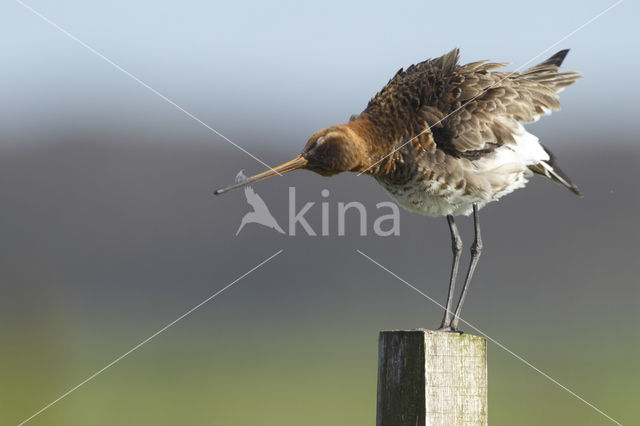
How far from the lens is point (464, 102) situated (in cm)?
830

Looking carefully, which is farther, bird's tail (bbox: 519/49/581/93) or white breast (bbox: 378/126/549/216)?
bird's tail (bbox: 519/49/581/93)

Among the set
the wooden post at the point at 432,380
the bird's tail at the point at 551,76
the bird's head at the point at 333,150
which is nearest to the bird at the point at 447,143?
the bird's head at the point at 333,150

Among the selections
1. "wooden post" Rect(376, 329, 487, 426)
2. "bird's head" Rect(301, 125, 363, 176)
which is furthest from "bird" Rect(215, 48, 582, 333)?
"wooden post" Rect(376, 329, 487, 426)

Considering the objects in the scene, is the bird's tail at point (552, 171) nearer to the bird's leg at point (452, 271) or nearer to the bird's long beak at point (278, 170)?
the bird's leg at point (452, 271)

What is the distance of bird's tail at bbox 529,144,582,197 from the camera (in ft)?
28.0

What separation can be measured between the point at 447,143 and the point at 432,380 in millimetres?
3077

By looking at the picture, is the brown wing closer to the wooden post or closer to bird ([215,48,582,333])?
bird ([215,48,582,333])

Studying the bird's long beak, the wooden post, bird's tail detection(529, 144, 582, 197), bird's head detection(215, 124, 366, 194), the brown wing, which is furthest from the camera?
bird's tail detection(529, 144, 582, 197)

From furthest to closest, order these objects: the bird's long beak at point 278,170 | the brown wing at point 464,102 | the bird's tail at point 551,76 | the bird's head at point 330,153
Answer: the bird's tail at point 551,76 < the brown wing at point 464,102 < the bird's head at point 330,153 < the bird's long beak at point 278,170

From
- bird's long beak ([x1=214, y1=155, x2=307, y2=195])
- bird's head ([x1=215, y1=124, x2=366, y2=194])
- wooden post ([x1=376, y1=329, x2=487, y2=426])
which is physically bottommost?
wooden post ([x1=376, y1=329, x2=487, y2=426])

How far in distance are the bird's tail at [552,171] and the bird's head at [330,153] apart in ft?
5.72

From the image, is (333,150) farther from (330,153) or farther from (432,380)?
(432,380)

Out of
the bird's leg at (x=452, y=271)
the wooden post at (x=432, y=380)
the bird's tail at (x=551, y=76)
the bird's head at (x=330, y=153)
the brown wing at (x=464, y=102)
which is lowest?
the wooden post at (x=432, y=380)

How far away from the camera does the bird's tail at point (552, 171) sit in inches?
336
